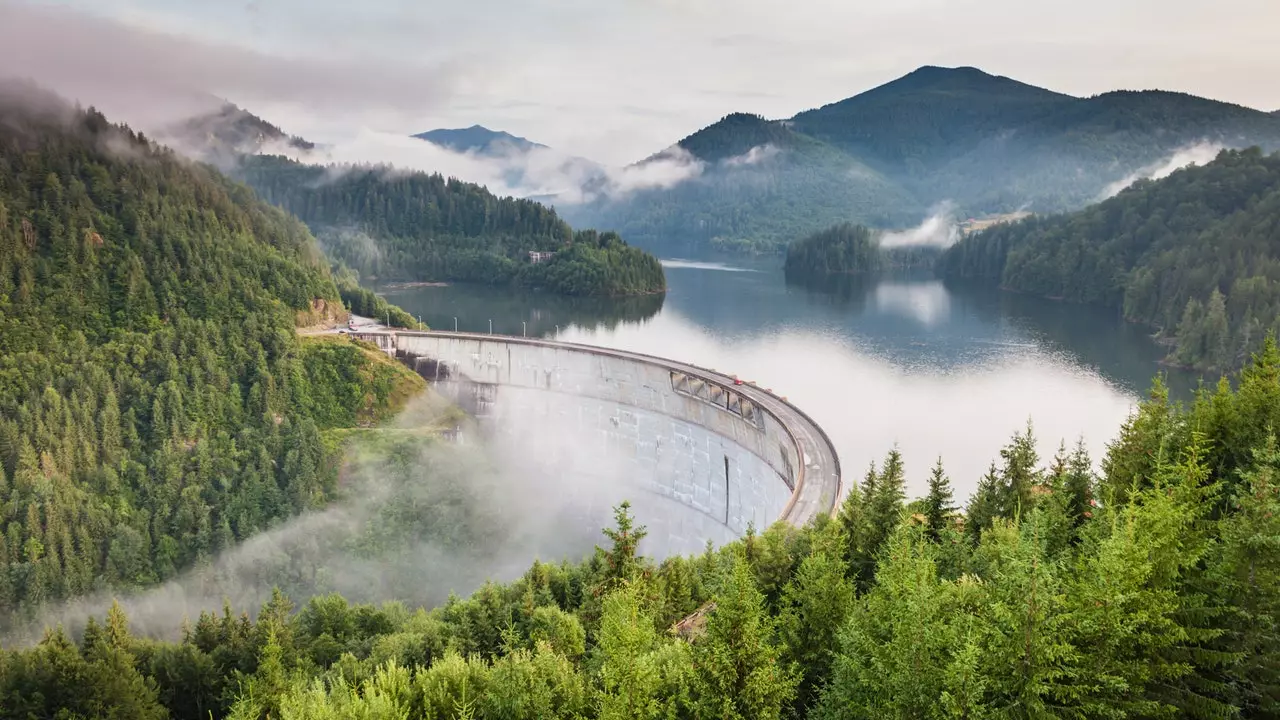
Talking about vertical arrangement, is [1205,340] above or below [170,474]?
above

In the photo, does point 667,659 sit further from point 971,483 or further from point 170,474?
point 170,474

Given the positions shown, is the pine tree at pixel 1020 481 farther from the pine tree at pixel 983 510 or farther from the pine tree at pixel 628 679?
the pine tree at pixel 628 679

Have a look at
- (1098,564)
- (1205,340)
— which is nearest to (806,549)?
(1098,564)

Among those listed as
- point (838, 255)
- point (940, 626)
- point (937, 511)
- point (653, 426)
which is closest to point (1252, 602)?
point (940, 626)

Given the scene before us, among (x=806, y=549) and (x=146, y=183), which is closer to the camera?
(x=806, y=549)

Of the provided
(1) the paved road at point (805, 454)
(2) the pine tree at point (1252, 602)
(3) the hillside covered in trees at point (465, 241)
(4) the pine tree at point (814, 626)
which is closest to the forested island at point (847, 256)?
(3) the hillside covered in trees at point (465, 241)

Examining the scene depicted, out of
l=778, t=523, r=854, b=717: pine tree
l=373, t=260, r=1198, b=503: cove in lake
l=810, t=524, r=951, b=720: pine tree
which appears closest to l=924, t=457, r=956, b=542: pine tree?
l=778, t=523, r=854, b=717: pine tree
